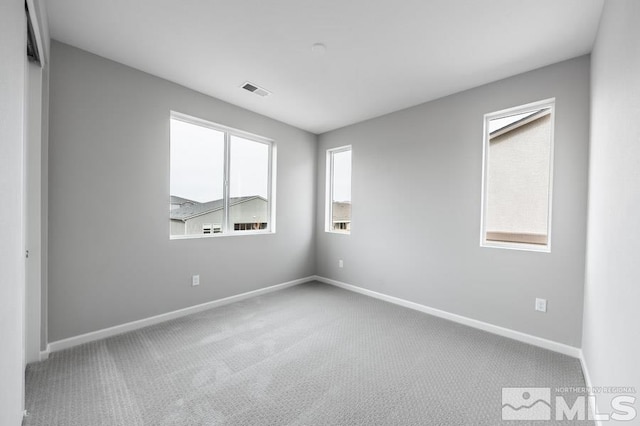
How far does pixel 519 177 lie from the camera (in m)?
2.81

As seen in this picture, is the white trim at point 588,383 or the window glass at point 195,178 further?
the window glass at point 195,178

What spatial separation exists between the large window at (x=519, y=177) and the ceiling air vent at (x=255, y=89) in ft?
8.36

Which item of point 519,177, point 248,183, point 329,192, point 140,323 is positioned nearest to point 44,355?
point 140,323

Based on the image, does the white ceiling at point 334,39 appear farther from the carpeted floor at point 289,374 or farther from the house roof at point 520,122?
the carpeted floor at point 289,374

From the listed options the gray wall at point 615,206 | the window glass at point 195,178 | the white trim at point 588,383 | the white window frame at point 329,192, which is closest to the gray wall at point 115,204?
the window glass at point 195,178

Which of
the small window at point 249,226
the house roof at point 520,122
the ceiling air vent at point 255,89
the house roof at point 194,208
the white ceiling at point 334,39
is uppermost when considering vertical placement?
the white ceiling at point 334,39

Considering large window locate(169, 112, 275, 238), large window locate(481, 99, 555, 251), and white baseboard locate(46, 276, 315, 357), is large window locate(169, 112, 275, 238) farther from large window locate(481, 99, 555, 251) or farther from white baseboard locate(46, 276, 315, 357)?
large window locate(481, 99, 555, 251)

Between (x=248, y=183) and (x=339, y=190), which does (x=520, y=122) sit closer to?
(x=339, y=190)

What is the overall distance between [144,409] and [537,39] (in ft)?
13.0

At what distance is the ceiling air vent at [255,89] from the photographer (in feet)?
10.00

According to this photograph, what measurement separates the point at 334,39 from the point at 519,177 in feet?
7.61

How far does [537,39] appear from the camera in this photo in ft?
7.16

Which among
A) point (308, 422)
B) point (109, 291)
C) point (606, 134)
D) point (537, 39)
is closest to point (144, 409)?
point (308, 422)

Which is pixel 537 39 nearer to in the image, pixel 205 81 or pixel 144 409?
pixel 205 81
